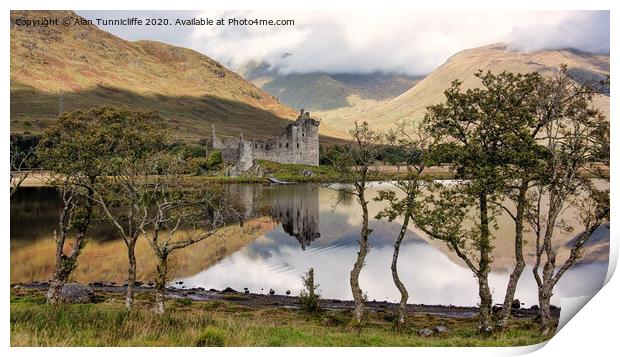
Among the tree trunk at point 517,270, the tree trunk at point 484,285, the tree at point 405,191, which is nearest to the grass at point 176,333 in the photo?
the tree trunk at point 517,270

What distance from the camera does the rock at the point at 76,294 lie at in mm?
19694

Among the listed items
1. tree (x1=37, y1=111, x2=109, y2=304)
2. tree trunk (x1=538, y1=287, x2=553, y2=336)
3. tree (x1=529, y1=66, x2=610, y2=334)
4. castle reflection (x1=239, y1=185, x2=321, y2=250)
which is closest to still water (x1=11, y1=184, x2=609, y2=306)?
castle reflection (x1=239, y1=185, x2=321, y2=250)

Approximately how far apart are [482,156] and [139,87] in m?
123

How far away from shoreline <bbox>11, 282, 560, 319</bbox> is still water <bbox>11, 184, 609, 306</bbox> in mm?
1038

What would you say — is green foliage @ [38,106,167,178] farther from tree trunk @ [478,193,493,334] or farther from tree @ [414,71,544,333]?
tree trunk @ [478,193,493,334]

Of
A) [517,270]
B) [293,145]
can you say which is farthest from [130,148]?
[293,145]

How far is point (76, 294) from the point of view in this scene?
20.1m

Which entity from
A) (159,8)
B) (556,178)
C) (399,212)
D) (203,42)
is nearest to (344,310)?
(399,212)

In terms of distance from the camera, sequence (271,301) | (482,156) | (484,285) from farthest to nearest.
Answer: (271,301)
(482,156)
(484,285)

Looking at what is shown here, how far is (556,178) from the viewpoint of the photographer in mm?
16141

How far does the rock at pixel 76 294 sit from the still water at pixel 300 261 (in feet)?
14.9

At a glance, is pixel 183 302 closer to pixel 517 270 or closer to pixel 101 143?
pixel 101 143

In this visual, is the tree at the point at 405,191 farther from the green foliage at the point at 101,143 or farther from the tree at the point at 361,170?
the green foliage at the point at 101,143

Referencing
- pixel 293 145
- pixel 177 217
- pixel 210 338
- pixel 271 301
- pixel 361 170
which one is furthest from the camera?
pixel 293 145
